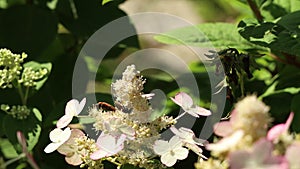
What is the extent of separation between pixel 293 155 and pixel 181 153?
11.5 inches

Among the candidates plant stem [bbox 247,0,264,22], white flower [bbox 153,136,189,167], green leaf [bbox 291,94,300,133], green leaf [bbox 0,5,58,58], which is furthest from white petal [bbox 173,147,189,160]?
green leaf [bbox 0,5,58,58]

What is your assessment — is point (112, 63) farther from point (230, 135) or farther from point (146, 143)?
point (230, 135)

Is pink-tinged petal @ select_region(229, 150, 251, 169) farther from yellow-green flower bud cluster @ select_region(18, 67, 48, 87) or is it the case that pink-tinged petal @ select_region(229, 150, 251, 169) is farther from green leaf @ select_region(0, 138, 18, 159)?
green leaf @ select_region(0, 138, 18, 159)

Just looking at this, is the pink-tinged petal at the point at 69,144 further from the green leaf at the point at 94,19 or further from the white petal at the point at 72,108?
the green leaf at the point at 94,19

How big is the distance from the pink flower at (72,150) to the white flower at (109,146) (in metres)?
0.06

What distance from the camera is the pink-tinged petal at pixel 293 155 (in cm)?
58

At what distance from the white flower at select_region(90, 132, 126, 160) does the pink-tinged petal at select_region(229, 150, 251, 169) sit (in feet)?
0.82

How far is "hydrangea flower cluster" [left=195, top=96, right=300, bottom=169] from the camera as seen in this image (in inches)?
22.7

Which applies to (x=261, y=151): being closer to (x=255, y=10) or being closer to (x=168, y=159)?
(x=168, y=159)

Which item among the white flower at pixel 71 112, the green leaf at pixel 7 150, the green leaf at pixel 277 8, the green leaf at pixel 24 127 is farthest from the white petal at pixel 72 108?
the green leaf at pixel 277 8

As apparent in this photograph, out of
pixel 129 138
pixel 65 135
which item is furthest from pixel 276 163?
pixel 65 135

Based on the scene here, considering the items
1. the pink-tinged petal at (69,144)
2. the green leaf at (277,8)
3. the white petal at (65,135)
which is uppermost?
the green leaf at (277,8)

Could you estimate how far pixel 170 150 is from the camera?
85 centimetres

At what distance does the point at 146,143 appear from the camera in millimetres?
837
